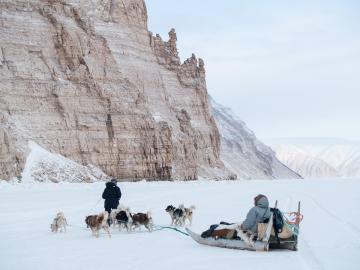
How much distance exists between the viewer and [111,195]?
1841 centimetres

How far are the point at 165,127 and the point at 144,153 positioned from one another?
4.87m

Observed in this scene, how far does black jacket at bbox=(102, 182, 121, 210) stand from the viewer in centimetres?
1839

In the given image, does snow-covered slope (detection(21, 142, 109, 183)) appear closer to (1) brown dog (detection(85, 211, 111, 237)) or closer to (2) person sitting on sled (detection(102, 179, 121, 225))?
(2) person sitting on sled (detection(102, 179, 121, 225))

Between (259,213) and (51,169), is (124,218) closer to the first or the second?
(259,213)

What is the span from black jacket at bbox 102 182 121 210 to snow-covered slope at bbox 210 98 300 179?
352 ft

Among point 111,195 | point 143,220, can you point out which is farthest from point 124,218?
point 111,195

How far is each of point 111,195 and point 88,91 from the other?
162 ft

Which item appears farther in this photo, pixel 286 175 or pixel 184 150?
pixel 286 175

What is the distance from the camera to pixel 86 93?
66.4 meters

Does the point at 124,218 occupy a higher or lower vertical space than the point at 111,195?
lower

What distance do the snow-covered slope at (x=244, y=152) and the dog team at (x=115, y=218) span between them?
4223 inches

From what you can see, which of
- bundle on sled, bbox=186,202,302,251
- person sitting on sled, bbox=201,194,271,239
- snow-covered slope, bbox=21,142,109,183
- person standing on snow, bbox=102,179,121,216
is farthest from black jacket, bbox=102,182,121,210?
snow-covered slope, bbox=21,142,109,183

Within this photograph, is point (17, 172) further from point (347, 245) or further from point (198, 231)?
point (347, 245)

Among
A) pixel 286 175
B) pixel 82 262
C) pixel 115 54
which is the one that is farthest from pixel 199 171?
pixel 286 175
